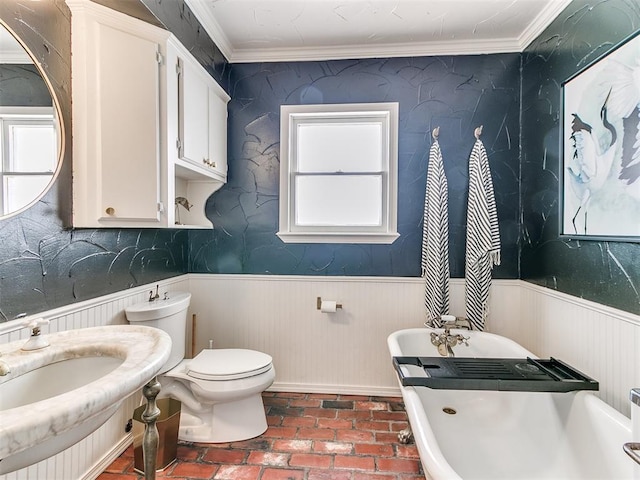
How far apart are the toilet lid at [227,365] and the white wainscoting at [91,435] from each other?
42 centimetres

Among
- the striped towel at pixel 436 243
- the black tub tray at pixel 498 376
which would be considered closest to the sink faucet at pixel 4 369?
the black tub tray at pixel 498 376

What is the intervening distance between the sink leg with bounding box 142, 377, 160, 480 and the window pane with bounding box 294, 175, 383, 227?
64.2 inches

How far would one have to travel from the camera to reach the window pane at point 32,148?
1.24m

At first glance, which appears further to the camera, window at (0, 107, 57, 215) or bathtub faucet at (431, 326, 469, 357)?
bathtub faucet at (431, 326, 469, 357)

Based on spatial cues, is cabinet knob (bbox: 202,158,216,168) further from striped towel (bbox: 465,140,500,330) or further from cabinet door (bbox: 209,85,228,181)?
striped towel (bbox: 465,140,500,330)

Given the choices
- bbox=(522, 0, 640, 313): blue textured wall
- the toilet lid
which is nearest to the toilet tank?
the toilet lid

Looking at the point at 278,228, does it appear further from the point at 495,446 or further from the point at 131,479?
the point at 495,446

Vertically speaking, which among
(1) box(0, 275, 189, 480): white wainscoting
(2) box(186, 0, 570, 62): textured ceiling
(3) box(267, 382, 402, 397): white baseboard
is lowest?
(3) box(267, 382, 402, 397): white baseboard

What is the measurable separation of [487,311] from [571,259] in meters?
0.70

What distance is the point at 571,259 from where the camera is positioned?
1.81 meters

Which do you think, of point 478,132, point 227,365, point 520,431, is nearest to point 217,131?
point 227,365

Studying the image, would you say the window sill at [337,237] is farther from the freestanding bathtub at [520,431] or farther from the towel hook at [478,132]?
the freestanding bathtub at [520,431]

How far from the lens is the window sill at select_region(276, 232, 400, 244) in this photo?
2.50m

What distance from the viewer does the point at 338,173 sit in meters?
2.60
